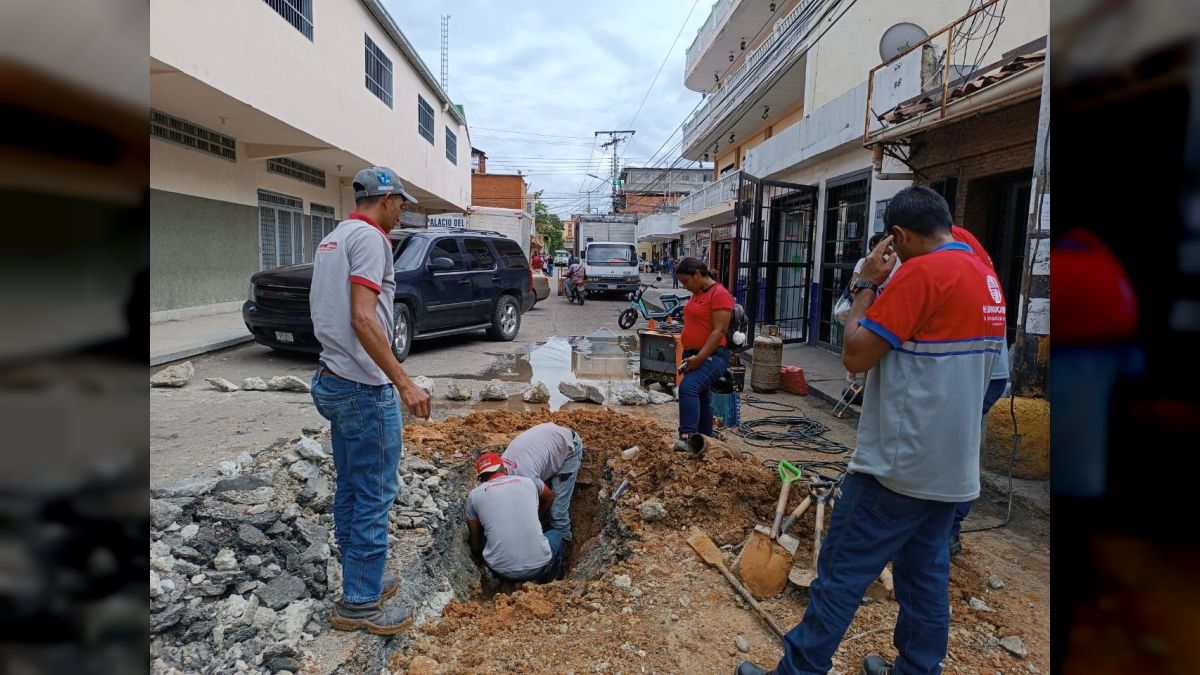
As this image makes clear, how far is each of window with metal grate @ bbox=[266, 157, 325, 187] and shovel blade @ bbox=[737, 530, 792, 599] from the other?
45.3 feet

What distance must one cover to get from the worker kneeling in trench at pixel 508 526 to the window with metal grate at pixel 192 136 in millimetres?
9126

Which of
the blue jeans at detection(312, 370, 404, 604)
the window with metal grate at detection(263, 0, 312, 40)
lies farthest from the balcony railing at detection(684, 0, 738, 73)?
the blue jeans at detection(312, 370, 404, 604)

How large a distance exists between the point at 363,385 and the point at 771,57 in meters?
15.9

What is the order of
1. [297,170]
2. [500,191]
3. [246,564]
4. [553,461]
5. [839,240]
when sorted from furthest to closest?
[500,191], [297,170], [839,240], [553,461], [246,564]

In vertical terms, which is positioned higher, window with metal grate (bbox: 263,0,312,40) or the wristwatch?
window with metal grate (bbox: 263,0,312,40)

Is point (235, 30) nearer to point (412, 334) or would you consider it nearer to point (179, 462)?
point (412, 334)

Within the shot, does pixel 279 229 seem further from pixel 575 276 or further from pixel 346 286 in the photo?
pixel 346 286

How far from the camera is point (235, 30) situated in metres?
9.27

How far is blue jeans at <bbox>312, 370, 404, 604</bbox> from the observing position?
282cm

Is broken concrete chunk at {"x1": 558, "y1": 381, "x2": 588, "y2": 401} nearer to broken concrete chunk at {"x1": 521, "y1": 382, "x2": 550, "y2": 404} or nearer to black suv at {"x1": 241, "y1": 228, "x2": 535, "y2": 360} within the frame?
broken concrete chunk at {"x1": 521, "y1": 382, "x2": 550, "y2": 404}

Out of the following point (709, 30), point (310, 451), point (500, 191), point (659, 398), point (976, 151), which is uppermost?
point (709, 30)

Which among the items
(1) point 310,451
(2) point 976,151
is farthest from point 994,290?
(2) point 976,151

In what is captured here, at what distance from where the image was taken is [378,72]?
1714cm
